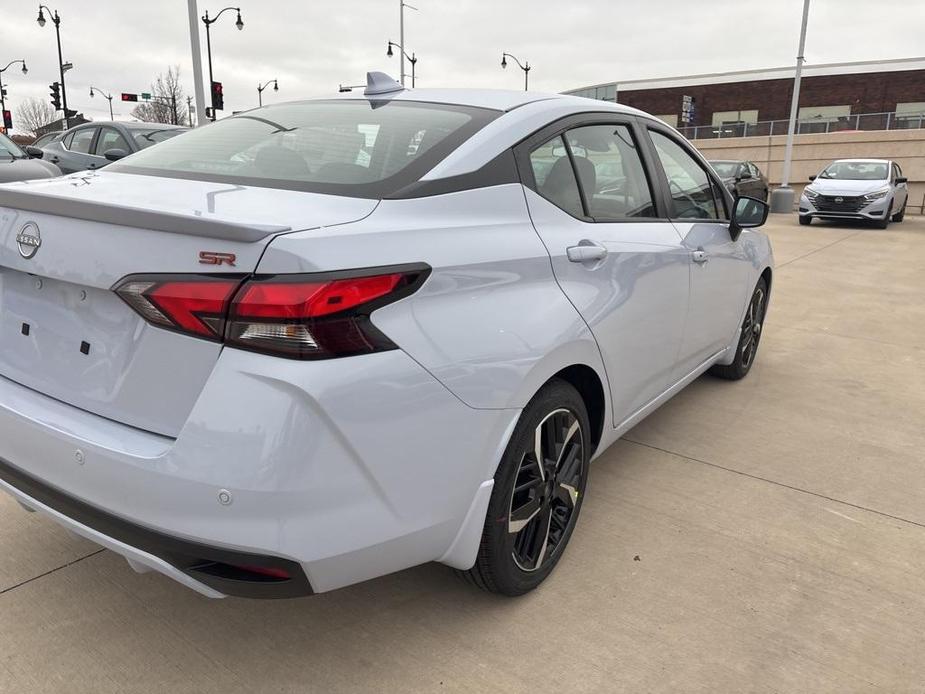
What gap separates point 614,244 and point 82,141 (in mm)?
12135

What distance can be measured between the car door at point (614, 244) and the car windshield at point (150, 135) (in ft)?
31.7

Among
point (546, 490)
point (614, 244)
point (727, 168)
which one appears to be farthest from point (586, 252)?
point (727, 168)

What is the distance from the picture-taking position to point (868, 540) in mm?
2883

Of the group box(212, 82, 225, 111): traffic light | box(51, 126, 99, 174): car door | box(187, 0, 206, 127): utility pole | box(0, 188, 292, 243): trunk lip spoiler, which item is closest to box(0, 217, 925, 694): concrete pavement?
box(0, 188, 292, 243): trunk lip spoiler

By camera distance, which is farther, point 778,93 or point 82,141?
point 778,93

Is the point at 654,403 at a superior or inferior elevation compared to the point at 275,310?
inferior

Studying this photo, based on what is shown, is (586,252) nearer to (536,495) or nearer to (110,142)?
(536,495)

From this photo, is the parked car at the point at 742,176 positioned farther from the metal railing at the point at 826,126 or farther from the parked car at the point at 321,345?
the parked car at the point at 321,345

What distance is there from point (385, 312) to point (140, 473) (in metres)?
0.68

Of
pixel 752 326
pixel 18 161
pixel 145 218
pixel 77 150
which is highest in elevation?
pixel 77 150

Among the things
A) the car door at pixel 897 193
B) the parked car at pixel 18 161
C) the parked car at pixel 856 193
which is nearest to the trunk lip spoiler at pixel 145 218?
the parked car at pixel 18 161

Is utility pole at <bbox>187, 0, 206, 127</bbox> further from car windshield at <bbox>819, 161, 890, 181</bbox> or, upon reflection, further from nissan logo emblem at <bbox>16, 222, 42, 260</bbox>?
Answer: car windshield at <bbox>819, 161, 890, 181</bbox>

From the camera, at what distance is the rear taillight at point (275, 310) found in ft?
5.31

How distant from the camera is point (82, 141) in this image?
481 inches
